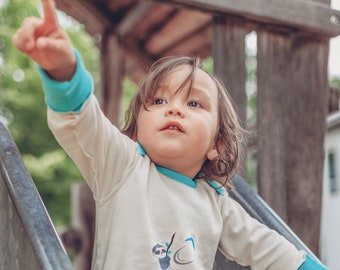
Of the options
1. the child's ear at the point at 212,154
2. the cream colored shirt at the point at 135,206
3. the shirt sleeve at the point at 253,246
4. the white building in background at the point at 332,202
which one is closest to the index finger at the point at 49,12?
the cream colored shirt at the point at 135,206

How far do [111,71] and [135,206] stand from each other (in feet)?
13.3

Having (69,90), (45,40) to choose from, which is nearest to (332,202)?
(69,90)

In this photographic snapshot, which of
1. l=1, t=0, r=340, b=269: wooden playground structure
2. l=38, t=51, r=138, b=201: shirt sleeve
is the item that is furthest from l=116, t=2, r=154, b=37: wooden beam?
l=38, t=51, r=138, b=201: shirt sleeve

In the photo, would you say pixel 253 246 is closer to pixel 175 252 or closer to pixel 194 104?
pixel 175 252

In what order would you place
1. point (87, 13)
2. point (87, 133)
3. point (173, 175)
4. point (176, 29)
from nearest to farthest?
point (87, 133)
point (173, 175)
point (176, 29)
point (87, 13)

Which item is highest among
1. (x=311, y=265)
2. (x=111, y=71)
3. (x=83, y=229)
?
(x=111, y=71)

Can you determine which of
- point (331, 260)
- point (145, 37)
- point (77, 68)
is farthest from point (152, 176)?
point (331, 260)

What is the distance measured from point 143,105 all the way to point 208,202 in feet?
1.17

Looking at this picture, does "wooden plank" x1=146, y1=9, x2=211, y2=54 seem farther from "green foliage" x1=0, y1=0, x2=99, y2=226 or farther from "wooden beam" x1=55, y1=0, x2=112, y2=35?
"green foliage" x1=0, y1=0, x2=99, y2=226

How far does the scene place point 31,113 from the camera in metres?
20.5

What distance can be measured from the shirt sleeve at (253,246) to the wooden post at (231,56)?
4.59ft

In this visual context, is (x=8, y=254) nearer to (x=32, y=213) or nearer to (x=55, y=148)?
(x=32, y=213)

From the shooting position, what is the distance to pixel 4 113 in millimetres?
20156

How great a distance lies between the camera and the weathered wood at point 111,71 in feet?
19.4
